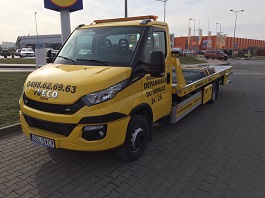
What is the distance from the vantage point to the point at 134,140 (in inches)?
150

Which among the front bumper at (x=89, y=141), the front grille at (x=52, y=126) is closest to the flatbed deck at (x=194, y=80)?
the front bumper at (x=89, y=141)

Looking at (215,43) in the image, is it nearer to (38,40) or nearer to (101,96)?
(38,40)

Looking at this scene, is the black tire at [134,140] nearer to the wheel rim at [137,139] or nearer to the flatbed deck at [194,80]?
the wheel rim at [137,139]

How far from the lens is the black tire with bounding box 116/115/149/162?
12.0 ft

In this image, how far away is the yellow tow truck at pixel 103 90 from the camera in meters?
3.19

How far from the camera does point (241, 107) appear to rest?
302 inches

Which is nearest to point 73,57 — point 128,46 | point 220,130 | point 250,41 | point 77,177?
point 128,46

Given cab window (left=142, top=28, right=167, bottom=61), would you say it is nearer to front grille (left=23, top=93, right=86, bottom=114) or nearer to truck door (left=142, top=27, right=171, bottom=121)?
truck door (left=142, top=27, right=171, bottom=121)

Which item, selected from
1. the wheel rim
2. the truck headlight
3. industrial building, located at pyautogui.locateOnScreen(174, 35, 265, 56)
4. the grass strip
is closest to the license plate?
the truck headlight

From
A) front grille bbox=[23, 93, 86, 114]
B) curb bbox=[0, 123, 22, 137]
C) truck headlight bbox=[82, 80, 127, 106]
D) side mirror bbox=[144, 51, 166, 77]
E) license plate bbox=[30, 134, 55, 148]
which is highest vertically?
side mirror bbox=[144, 51, 166, 77]

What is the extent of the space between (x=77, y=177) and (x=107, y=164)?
0.55 metres

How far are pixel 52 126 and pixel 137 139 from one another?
135 cm

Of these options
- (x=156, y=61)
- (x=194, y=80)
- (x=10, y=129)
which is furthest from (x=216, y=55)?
(x=10, y=129)

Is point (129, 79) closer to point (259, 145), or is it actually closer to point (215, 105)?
point (259, 145)
